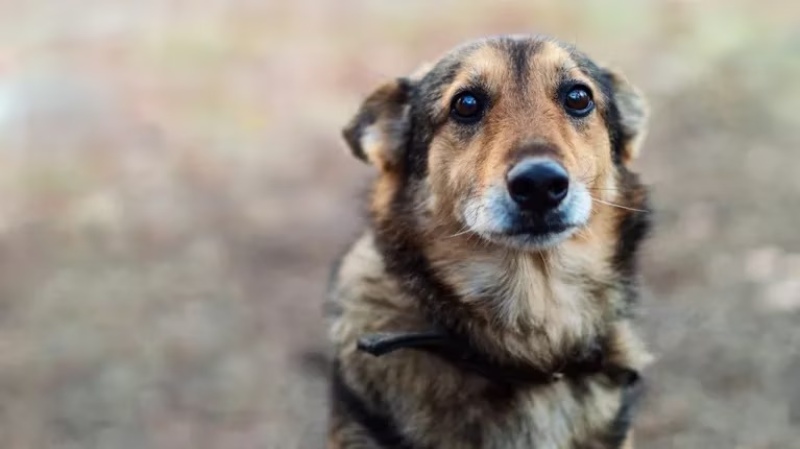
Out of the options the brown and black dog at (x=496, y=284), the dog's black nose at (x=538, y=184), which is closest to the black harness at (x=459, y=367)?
the brown and black dog at (x=496, y=284)

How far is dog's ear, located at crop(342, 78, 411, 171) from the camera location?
141 inches

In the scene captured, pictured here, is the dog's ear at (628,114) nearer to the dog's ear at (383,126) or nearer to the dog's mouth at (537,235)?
the dog's mouth at (537,235)

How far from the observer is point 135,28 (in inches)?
323

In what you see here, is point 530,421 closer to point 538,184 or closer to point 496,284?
point 496,284

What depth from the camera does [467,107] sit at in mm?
3346

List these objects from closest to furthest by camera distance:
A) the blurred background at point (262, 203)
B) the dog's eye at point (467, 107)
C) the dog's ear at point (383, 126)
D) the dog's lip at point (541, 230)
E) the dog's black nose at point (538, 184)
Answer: the dog's black nose at point (538, 184) < the dog's lip at point (541, 230) < the dog's eye at point (467, 107) < the dog's ear at point (383, 126) < the blurred background at point (262, 203)

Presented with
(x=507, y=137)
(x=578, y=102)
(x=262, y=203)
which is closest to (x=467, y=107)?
(x=507, y=137)

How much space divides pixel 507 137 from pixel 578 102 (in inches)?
14.8

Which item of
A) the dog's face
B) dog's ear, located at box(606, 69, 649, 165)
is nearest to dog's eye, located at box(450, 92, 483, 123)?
the dog's face

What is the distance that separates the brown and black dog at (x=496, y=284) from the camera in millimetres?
3221

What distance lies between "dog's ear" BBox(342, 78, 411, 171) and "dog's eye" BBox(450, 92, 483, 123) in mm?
266

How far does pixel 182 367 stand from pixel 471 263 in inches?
89.8

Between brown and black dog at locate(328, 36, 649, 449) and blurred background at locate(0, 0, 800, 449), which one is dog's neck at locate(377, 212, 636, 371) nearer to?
brown and black dog at locate(328, 36, 649, 449)

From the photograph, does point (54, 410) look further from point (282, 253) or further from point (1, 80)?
point (1, 80)
